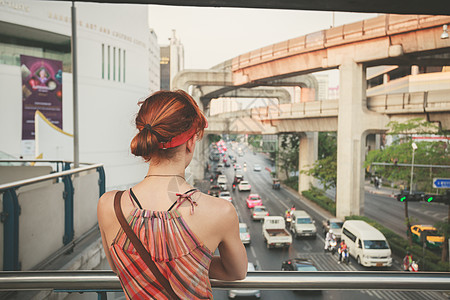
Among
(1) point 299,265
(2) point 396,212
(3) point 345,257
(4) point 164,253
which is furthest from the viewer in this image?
(2) point 396,212

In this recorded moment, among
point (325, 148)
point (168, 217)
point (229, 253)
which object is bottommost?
point (325, 148)

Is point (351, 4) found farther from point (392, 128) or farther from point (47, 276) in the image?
point (392, 128)

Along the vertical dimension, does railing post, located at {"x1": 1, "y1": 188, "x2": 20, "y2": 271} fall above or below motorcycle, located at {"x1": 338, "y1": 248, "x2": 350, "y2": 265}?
above

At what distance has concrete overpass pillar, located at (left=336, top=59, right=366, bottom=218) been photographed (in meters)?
19.7

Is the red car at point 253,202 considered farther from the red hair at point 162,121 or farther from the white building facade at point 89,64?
the red hair at point 162,121

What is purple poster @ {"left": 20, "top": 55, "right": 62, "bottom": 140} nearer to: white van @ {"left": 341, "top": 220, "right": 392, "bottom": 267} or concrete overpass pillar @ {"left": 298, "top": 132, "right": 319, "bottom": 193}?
white van @ {"left": 341, "top": 220, "right": 392, "bottom": 267}

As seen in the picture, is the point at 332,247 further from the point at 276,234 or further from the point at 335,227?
the point at 276,234

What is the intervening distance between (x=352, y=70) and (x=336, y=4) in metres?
18.3

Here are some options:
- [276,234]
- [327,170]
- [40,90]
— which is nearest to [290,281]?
[276,234]

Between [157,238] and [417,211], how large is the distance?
31531mm

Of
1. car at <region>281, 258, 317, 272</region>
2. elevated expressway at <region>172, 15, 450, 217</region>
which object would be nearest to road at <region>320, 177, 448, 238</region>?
elevated expressway at <region>172, 15, 450, 217</region>

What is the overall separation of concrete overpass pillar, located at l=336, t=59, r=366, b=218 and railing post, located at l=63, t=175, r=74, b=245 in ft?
60.0

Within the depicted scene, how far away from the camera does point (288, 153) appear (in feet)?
131

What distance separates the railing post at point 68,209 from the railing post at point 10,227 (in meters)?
1.23
